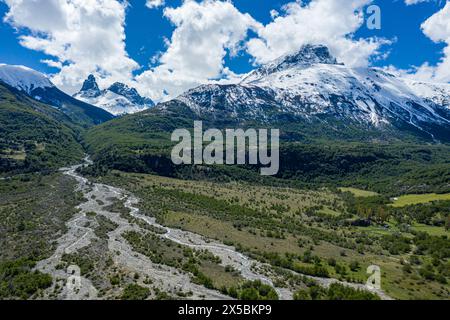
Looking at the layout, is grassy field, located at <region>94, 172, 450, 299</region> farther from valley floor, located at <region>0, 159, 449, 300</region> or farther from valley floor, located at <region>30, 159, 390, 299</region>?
valley floor, located at <region>30, 159, 390, 299</region>

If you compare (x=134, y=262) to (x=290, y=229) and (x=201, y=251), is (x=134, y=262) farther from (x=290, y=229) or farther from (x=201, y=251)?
(x=290, y=229)

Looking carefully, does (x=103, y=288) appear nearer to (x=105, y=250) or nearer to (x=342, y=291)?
(x=105, y=250)

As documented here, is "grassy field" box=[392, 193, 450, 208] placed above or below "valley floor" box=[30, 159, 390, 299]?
above

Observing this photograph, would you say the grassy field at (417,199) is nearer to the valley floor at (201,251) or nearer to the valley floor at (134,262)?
the valley floor at (201,251)

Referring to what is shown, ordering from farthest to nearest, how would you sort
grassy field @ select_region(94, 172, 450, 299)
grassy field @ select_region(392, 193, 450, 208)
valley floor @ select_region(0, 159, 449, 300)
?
grassy field @ select_region(392, 193, 450, 208) < grassy field @ select_region(94, 172, 450, 299) < valley floor @ select_region(0, 159, 449, 300)

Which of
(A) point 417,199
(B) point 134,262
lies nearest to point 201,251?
(B) point 134,262

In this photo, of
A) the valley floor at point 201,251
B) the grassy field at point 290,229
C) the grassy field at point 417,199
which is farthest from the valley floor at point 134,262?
the grassy field at point 417,199

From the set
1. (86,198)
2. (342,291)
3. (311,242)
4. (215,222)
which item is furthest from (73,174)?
(342,291)

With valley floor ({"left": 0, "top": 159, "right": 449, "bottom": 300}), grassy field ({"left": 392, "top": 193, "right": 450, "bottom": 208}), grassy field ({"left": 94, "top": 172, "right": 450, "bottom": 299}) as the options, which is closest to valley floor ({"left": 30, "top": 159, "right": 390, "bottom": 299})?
valley floor ({"left": 0, "top": 159, "right": 449, "bottom": 300})
